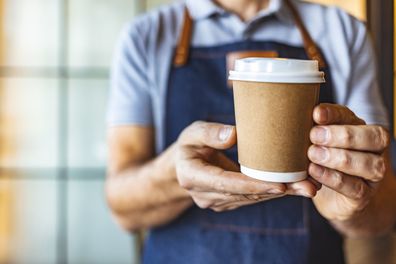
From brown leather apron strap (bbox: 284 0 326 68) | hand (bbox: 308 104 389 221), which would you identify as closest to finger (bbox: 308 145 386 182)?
hand (bbox: 308 104 389 221)

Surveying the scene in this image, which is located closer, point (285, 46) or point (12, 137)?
point (285, 46)

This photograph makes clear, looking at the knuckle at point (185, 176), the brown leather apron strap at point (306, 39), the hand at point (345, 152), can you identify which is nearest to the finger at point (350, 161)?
the hand at point (345, 152)

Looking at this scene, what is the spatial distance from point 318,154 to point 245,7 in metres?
0.36

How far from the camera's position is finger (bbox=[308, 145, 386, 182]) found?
13.9 inches

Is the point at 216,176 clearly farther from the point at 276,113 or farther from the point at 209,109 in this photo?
the point at 209,109

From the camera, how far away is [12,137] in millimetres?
1877

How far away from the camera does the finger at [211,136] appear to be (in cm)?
39

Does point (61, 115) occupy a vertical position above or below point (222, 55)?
below

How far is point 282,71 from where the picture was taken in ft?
1.08

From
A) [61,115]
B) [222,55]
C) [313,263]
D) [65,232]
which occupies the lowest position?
[65,232]

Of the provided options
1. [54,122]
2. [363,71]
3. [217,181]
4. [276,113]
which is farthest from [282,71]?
[54,122]

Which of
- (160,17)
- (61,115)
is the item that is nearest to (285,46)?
(160,17)

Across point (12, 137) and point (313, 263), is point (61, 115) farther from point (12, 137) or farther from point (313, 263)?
point (313, 263)

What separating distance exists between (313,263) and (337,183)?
33cm
